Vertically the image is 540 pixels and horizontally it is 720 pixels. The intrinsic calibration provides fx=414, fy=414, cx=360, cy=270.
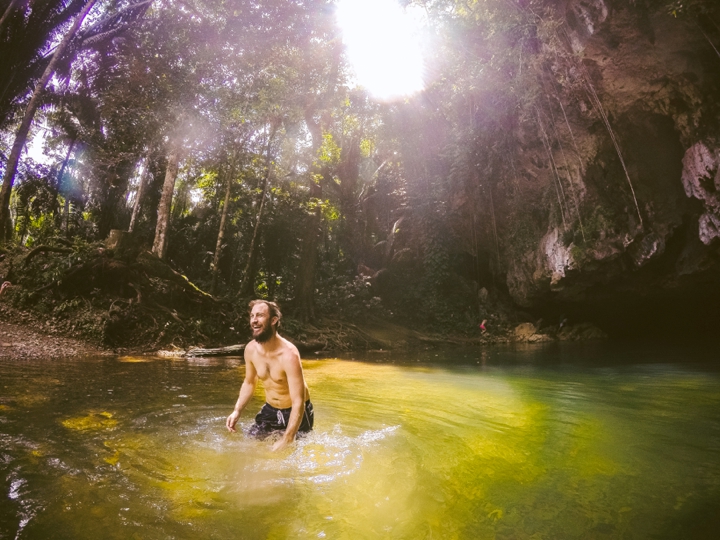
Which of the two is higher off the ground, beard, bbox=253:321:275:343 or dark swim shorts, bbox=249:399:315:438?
beard, bbox=253:321:275:343

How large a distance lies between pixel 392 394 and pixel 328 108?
41.6ft

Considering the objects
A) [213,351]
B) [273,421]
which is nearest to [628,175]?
[273,421]

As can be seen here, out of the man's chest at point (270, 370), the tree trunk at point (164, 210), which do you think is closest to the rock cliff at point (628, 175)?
the man's chest at point (270, 370)

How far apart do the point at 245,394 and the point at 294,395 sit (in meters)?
0.65

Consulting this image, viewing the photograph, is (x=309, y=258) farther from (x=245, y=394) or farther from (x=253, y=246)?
(x=245, y=394)

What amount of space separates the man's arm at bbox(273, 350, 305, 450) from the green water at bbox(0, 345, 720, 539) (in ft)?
0.56

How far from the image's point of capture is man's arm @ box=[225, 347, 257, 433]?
152 inches

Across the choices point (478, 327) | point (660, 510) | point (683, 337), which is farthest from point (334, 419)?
point (683, 337)

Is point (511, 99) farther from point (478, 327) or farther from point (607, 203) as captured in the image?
point (478, 327)

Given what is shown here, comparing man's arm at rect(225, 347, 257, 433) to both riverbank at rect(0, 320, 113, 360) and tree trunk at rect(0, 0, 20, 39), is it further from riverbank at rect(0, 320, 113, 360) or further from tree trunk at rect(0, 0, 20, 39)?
tree trunk at rect(0, 0, 20, 39)

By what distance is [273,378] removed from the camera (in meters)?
3.98

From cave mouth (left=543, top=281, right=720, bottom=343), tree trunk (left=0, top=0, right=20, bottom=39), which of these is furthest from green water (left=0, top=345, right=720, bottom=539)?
tree trunk (left=0, top=0, right=20, bottom=39)

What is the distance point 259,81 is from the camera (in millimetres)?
14203

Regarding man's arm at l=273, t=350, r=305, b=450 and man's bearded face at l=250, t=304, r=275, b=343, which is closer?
man's arm at l=273, t=350, r=305, b=450
